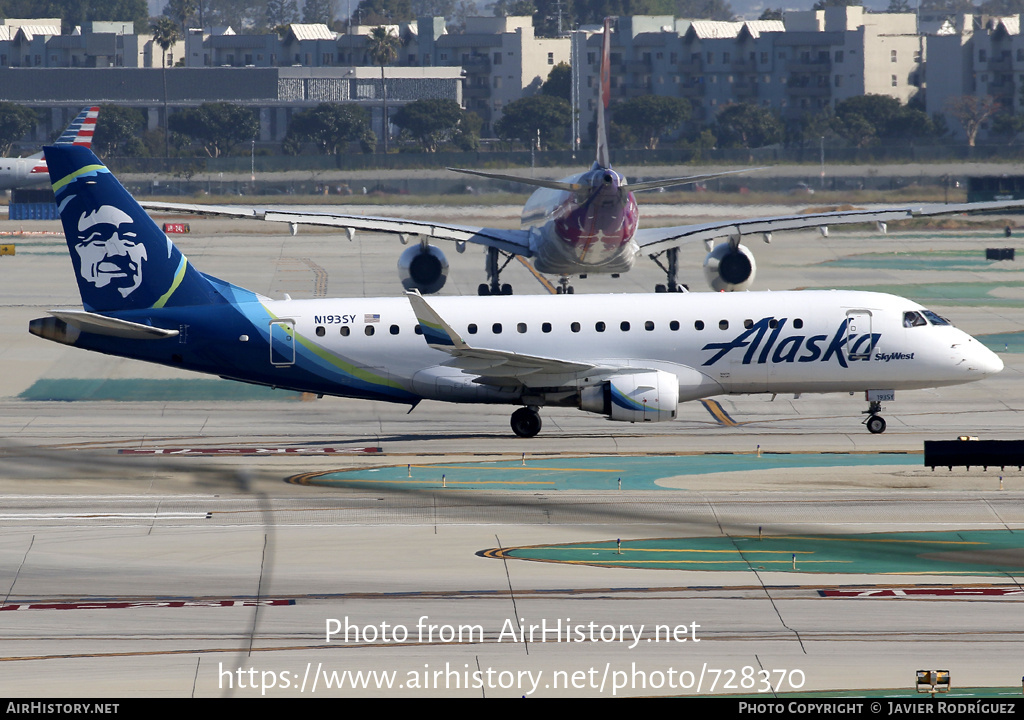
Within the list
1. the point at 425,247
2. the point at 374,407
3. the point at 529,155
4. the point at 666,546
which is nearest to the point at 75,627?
the point at 666,546

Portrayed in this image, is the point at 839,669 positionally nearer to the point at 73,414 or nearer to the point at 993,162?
the point at 73,414

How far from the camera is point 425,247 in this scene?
190 ft

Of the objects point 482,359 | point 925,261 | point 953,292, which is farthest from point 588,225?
point 925,261

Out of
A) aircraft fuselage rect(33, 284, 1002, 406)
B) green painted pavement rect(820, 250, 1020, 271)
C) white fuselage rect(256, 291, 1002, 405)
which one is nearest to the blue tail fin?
aircraft fuselage rect(33, 284, 1002, 406)

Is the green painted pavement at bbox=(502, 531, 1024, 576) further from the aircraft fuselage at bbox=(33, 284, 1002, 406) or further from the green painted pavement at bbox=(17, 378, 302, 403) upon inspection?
the green painted pavement at bbox=(17, 378, 302, 403)

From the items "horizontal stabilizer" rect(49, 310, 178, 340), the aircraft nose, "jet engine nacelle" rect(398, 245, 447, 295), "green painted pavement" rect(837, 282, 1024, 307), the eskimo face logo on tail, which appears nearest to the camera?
"horizontal stabilizer" rect(49, 310, 178, 340)

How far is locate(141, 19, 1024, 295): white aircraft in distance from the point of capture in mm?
53938

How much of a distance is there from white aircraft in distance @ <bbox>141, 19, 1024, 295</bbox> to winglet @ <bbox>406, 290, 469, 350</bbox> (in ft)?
71.1

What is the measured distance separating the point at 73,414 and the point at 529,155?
379ft

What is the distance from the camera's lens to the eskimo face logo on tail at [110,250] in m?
33.5

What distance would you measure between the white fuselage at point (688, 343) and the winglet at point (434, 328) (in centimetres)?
163

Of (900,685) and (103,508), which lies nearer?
(900,685)

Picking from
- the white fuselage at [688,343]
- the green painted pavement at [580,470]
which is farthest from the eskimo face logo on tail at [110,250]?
the green painted pavement at [580,470]

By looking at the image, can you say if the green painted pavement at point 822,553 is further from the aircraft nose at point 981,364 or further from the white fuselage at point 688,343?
the aircraft nose at point 981,364
